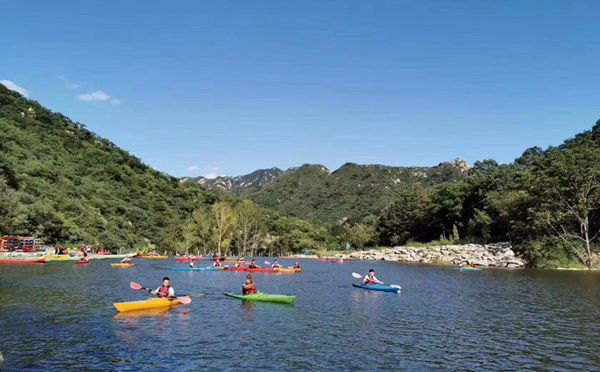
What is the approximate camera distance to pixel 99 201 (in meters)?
96.8

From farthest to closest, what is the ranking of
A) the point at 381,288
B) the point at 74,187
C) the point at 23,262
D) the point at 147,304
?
the point at 74,187, the point at 23,262, the point at 381,288, the point at 147,304

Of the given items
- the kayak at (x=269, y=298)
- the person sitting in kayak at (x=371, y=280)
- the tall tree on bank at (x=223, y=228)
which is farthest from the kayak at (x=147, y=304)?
the tall tree on bank at (x=223, y=228)

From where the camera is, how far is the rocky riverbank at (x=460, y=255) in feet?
216

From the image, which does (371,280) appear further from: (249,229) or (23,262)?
(249,229)

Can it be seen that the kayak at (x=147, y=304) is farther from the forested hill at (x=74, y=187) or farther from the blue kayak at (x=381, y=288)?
the forested hill at (x=74, y=187)

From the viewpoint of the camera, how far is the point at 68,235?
74188 millimetres

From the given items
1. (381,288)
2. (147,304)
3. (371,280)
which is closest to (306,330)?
(147,304)

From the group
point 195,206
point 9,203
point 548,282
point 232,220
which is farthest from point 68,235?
point 548,282

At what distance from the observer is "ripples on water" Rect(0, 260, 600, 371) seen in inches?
627

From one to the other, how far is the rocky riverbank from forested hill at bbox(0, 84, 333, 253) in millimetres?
28930

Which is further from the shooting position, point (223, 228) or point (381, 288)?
point (223, 228)

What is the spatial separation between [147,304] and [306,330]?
8798 mm

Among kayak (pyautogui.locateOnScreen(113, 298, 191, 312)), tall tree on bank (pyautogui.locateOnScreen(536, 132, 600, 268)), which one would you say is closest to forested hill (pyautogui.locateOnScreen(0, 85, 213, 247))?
kayak (pyautogui.locateOnScreen(113, 298, 191, 312))

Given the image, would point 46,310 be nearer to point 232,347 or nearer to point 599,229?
point 232,347
